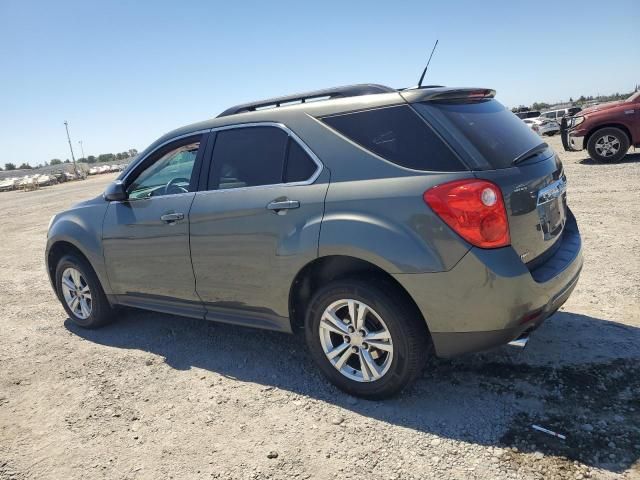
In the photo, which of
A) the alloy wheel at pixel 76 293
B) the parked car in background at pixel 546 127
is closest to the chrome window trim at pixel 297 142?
the alloy wheel at pixel 76 293

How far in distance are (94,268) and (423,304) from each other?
328cm

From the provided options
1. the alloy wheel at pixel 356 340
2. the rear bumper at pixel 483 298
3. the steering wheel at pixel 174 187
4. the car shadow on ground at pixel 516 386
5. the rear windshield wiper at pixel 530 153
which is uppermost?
the steering wheel at pixel 174 187

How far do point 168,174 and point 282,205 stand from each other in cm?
153

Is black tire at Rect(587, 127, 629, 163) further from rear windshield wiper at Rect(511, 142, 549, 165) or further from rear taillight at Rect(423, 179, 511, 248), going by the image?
rear taillight at Rect(423, 179, 511, 248)

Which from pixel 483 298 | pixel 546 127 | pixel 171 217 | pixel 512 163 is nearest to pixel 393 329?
pixel 483 298

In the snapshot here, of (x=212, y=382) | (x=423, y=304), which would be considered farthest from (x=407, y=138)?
(x=212, y=382)

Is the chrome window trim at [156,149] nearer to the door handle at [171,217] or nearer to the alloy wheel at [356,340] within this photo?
the door handle at [171,217]

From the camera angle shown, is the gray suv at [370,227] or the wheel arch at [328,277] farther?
the wheel arch at [328,277]

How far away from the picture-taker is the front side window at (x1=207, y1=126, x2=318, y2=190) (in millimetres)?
3281

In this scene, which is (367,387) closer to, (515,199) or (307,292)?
(307,292)

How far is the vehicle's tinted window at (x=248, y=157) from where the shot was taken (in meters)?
3.40

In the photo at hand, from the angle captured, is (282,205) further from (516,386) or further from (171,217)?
(516,386)

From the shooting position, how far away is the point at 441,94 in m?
2.95

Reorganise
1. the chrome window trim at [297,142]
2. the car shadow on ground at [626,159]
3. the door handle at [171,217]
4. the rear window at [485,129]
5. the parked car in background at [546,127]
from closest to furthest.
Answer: the rear window at [485,129] < the chrome window trim at [297,142] < the door handle at [171,217] < the car shadow on ground at [626,159] < the parked car in background at [546,127]
